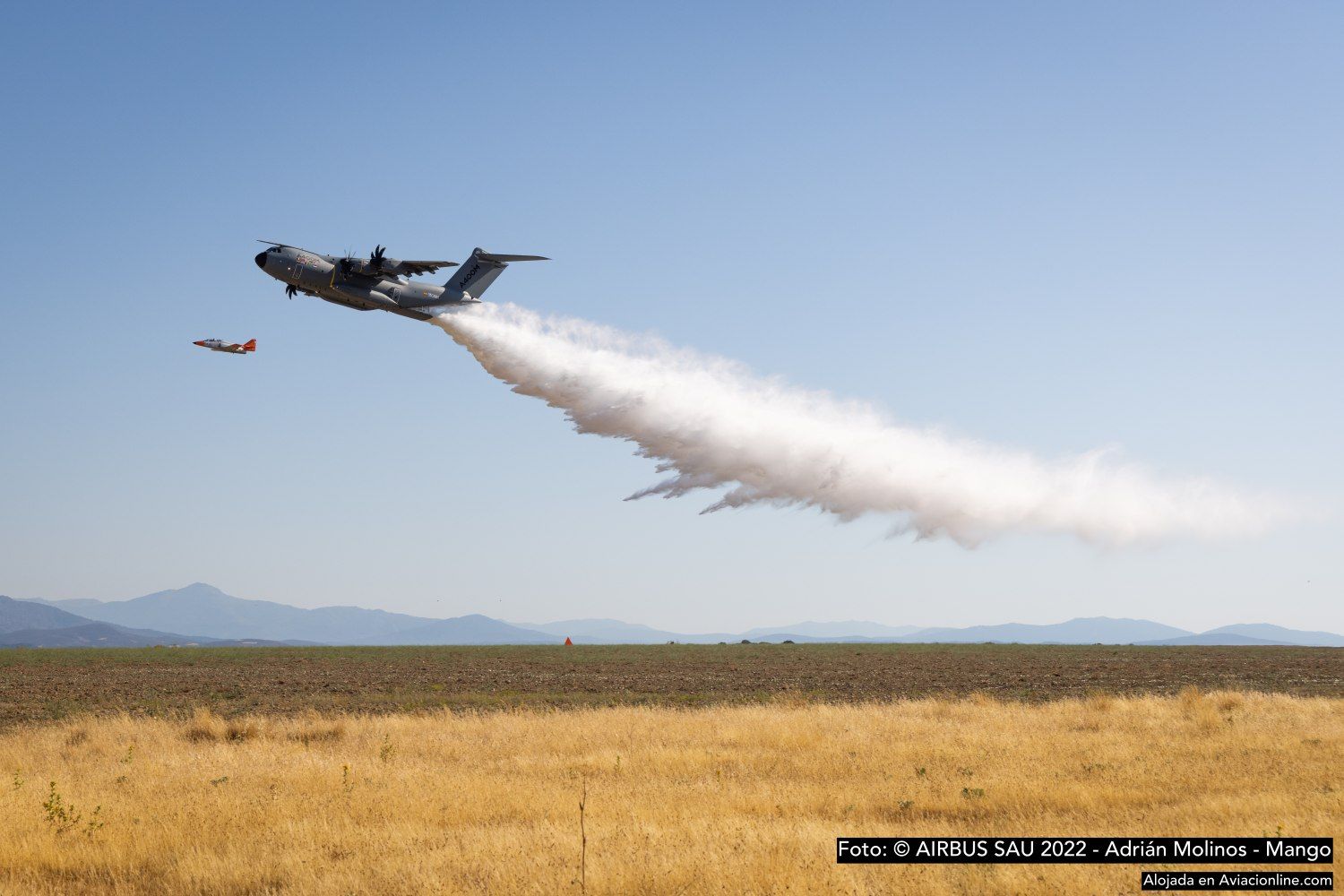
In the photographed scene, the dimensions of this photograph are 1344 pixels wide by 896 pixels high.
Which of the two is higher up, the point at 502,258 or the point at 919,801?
the point at 502,258

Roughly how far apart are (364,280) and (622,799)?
33289mm

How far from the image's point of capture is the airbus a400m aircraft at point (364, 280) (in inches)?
1687

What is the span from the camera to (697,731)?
86.2 feet

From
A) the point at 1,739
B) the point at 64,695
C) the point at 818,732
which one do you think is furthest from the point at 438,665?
the point at 818,732

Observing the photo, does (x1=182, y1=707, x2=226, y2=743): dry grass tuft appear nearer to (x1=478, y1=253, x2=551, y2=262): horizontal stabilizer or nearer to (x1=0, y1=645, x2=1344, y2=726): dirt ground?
(x1=0, y1=645, x2=1344, y2=726): dirt ground

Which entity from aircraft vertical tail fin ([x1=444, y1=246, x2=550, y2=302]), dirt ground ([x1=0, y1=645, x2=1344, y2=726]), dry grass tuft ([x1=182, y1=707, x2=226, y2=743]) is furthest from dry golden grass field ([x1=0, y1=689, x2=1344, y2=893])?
→ aircraft vertical tail fin ([x1=444, y1=246, x2=550, y2=302])

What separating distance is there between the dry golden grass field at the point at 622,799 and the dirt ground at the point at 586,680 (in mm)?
13908

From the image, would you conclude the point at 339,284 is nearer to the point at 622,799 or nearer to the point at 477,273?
the point at 477,273

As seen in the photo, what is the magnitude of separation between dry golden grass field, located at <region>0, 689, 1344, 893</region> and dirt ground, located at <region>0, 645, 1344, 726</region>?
13908mm

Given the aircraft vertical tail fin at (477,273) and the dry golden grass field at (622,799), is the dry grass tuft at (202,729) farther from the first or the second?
the aircraft vertical tail fin at (477,273)

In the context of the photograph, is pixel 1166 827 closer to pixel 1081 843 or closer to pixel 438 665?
pixel 1081 843

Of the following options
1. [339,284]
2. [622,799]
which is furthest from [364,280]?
[622,799]

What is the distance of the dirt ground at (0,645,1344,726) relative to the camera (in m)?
41.6

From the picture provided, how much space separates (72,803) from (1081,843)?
52.7 ft
